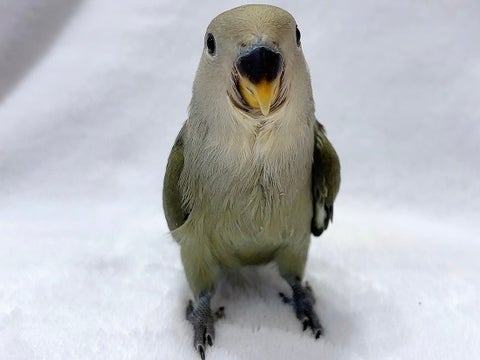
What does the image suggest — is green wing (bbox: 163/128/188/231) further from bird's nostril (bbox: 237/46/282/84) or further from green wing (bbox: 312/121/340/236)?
bird's nostril (bbox: 237/46/282/84)

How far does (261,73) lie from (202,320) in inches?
31.8

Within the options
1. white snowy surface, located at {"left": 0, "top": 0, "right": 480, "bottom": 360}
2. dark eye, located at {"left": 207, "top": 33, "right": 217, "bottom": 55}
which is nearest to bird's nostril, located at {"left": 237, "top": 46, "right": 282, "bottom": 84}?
dark eye, located at {"left": 207, "top": 33, "right": 217, "bottom": 55}

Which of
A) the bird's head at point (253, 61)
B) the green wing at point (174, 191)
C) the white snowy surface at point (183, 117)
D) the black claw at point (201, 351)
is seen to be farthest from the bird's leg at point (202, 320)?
the bird's head at point (253, 61)

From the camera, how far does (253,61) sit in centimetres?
125

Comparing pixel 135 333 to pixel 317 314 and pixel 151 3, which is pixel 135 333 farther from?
pixel 151 3

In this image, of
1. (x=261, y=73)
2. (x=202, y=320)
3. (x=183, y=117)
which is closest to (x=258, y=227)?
(x=202, y=320)

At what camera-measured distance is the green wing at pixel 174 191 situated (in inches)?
66.5

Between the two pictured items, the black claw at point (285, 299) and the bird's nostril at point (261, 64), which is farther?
the black claw at point (285, 299)

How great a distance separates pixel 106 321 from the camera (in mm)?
1750

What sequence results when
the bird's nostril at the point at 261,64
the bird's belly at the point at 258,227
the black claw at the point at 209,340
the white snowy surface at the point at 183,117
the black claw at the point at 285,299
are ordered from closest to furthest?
the bird's nostril at the point at 261,64 < the bird's belly at the point at 258,227 < the black claw at the point at 209,340 < the black claw at the point at 285,299 < the white snowy surface at the point at 183,117

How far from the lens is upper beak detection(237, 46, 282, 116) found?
1247 mm

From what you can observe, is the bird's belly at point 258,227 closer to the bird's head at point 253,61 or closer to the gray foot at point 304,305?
the gray foot at point 304,305

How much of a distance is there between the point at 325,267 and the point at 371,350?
0.46 m

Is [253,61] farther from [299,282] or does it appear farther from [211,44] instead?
[299,282]
